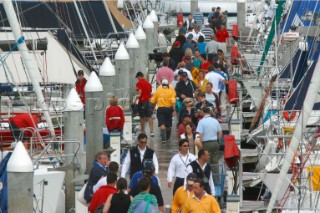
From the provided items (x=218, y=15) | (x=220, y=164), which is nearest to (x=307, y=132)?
(x=220, y=164)

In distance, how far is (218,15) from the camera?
55.4 m

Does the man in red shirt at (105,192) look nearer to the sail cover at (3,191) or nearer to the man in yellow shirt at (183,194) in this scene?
the man in yellow shirt at (183,194)

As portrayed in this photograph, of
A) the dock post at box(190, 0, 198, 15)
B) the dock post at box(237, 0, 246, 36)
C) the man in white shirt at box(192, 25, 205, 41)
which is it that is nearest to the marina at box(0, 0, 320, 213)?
the man in white shirt at box(192, 25, 205, 41)

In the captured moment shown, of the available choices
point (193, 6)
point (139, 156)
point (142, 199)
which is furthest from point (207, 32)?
point (142, 199)

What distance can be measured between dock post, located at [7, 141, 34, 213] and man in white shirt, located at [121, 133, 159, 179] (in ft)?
12.8

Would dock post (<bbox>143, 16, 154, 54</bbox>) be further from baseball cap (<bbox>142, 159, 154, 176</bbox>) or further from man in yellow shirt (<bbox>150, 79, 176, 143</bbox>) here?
baseball cap (<bbox>142, 159, 154, 176</bbox>)

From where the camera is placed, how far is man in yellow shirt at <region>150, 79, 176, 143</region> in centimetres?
3353

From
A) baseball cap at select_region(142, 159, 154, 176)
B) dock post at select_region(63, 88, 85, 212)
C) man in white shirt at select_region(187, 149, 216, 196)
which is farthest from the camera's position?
dock post at select_region(63, 88, 85, 212)

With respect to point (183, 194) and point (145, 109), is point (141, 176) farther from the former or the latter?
point (145, 109)

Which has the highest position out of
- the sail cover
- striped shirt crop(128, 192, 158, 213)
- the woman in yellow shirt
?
the woman in yellow shirt

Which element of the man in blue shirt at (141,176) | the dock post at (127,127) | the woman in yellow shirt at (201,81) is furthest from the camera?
the woman in yellow shirt at (201,81)

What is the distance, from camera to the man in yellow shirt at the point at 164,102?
33.5m

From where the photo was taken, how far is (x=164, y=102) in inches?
1323

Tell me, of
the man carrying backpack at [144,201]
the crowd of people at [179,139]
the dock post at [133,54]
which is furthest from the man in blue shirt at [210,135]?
the dock post at [133,54]
